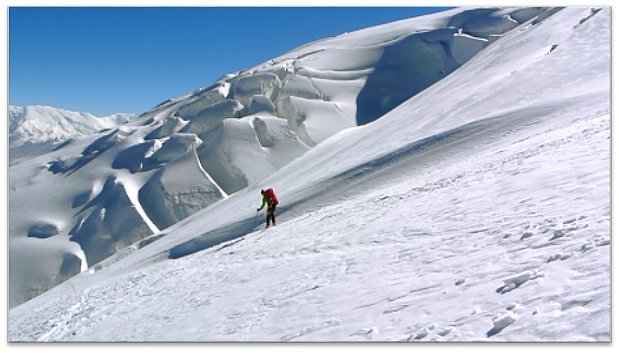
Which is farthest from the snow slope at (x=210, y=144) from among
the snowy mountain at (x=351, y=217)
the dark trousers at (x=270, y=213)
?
the dark trousers at (x=270, y=213)

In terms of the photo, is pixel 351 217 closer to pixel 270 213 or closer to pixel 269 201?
pixel 269 201

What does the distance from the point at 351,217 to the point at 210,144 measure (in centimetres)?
2031

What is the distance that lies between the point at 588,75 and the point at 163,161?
2163cm

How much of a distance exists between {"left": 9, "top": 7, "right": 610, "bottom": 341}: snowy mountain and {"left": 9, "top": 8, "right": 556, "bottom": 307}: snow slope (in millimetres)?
133

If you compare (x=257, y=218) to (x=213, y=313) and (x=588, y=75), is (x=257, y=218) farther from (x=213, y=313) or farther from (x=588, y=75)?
(x=588, y=75)

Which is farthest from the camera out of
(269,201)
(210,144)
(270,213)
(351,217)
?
(210,144)

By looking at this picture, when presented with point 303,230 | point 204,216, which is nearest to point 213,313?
point 303,230

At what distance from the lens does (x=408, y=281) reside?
5664 millimetres

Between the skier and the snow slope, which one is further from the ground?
the snow slope

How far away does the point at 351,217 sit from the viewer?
1041 centimetres

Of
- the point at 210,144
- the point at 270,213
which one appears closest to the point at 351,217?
the point at 270,213

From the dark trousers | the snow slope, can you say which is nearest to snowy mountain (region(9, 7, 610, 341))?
the snow slope

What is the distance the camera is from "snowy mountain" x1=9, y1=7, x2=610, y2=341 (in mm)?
4930

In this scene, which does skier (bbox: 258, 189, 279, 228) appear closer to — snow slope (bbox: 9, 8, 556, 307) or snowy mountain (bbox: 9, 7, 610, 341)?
snowy mountain (bbox: 9, 7, 610, 341)
